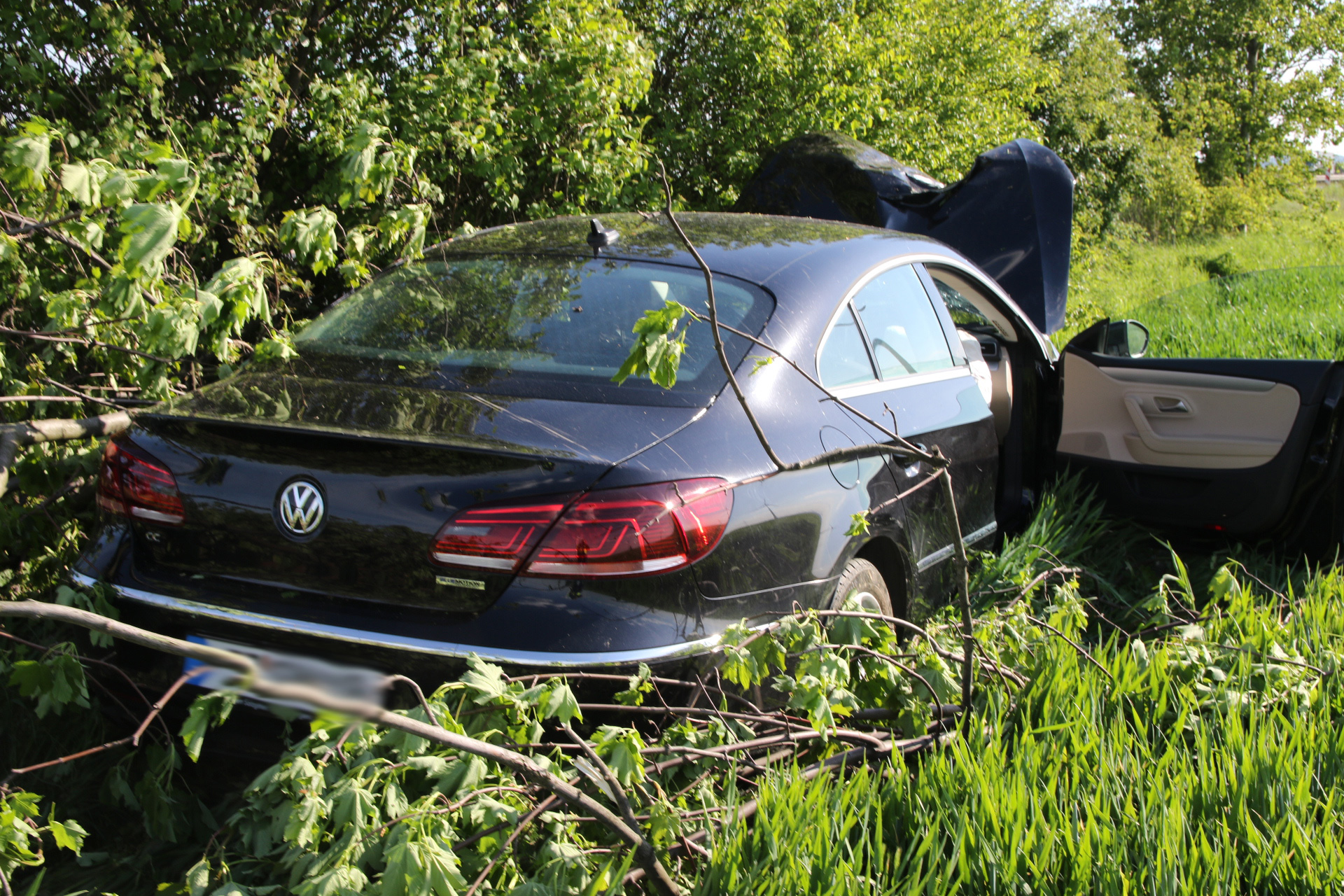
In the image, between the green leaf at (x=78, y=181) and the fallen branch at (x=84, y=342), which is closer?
the green leaf at (x=78, y=181)

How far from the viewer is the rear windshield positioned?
2.65 metres

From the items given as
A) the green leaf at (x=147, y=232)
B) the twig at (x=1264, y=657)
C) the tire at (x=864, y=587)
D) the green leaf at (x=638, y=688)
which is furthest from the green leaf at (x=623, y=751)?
the twig at (x=1264, y=657)

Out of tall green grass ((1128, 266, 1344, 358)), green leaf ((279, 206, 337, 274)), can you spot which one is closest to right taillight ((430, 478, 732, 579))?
green leaf ((279, 206, 337, 274))

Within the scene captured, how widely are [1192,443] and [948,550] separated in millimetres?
1932

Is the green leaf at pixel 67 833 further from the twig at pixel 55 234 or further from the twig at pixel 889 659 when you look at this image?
the twig at pixel 55 234

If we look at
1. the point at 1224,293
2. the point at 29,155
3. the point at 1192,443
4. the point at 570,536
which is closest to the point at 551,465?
the point at 570,536

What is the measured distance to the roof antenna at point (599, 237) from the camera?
3256 millimetres

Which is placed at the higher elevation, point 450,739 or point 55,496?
point 450,739

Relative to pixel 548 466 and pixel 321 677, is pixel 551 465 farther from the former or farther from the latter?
pixel 321 677

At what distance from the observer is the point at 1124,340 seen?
4934mm

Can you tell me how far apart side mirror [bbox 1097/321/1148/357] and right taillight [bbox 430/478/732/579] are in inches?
131

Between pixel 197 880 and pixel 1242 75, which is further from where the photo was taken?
pixel 1242 75

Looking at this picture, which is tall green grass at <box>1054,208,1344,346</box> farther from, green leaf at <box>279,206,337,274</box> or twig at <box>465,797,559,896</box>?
twig at <box>465,797,559,896</box>

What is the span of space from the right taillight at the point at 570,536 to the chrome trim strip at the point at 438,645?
0.17m
